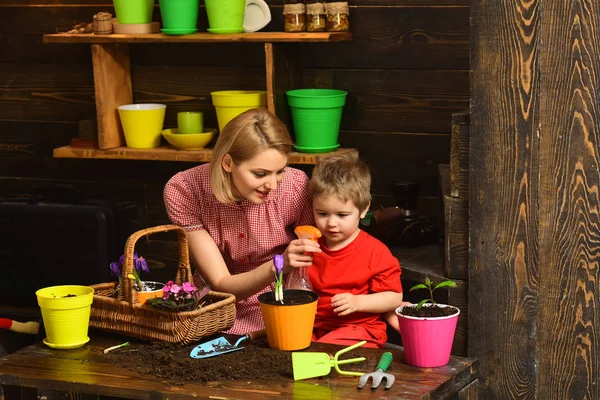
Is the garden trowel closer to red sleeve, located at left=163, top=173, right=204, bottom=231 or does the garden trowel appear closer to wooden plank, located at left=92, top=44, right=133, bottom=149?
red sleeve, located at left=163, top=173, right=204, bottom=231

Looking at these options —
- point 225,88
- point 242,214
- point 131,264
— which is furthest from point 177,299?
point 225,88

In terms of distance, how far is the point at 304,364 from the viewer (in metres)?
2.33

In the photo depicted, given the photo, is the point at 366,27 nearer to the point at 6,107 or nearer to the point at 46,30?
the point at 46,30

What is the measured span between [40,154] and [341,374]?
251 centimetres

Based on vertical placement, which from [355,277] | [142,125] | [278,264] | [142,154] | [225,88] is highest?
[225,88]

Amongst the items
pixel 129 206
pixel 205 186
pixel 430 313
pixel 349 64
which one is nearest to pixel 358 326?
pixel 430 313

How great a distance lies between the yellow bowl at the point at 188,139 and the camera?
12.8 feet

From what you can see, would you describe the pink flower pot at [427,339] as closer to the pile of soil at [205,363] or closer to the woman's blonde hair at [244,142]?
the pile of soil at [205,363]

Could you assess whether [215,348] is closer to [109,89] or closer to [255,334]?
[255,334]

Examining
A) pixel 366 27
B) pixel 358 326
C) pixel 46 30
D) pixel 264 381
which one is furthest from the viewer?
pixel 46 30

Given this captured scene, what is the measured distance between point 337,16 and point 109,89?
3.28ft

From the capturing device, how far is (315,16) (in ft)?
12.0

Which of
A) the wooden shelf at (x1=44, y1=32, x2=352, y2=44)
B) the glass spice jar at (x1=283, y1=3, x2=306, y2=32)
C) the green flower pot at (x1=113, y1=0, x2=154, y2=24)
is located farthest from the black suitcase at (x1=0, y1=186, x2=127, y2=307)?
the glass spice jar at (x1=283, y1=3, x2=306, y2=32)

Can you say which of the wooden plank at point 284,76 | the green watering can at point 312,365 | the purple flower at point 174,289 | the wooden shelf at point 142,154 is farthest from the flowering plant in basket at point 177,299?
the wooden plank at point 284,76
